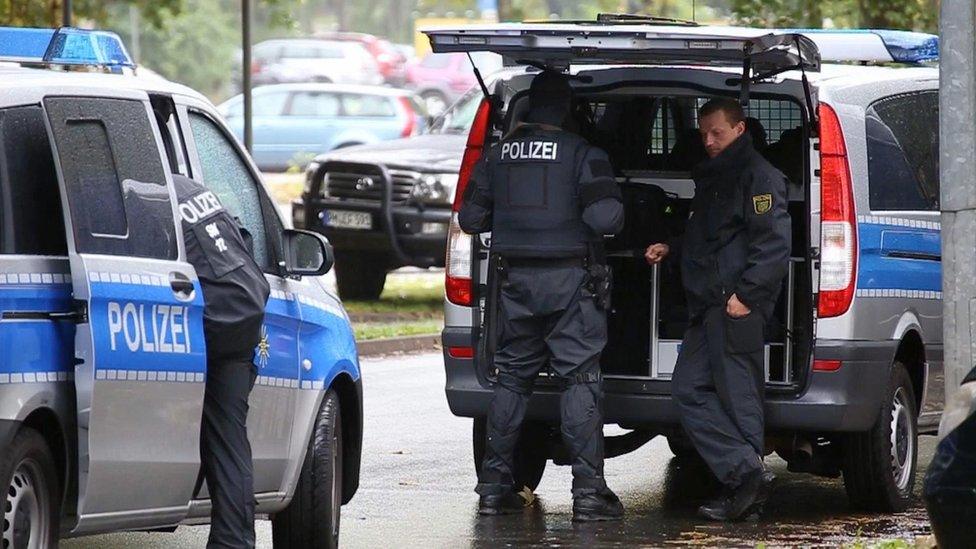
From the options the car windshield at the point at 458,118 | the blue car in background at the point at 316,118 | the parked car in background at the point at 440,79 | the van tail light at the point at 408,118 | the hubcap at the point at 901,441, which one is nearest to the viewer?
the hubcap at the point at 901,441

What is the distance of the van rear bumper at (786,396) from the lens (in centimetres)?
803

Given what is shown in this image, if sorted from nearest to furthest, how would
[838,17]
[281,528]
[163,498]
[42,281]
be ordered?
[42,281], [163,498], [281,528], [838,17]

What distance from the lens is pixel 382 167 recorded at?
17.5m

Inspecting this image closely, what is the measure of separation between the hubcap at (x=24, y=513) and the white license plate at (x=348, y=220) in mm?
11869

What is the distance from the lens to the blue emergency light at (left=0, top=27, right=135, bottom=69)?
252 inches

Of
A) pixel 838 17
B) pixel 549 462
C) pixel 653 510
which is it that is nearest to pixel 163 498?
pixel 653 510

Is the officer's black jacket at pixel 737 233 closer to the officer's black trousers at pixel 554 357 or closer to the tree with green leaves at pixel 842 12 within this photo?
the officer's black trousers at pixel 554 357

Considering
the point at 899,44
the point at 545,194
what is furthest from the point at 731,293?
the point at 899,44

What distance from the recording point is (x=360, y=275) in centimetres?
1847

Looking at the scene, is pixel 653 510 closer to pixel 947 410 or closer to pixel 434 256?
Answer: pixel 947 410

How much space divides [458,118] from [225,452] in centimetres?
1296

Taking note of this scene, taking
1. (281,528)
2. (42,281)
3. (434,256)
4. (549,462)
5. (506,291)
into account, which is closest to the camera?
(42,281)

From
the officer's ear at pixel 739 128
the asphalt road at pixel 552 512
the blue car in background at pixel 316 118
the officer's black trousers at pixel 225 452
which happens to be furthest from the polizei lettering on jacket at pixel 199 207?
the blue car in background at pixel 316 118

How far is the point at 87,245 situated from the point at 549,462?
16.4 feet
